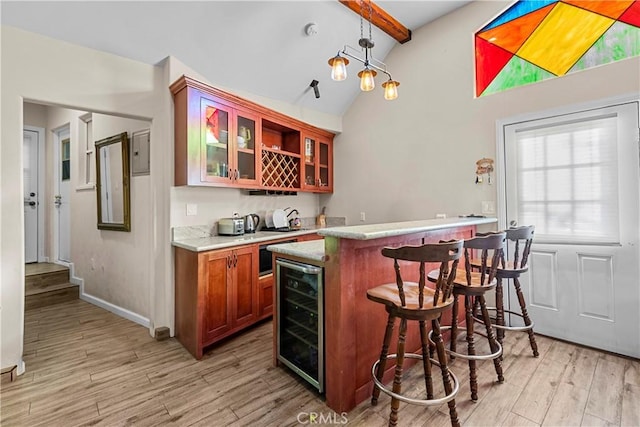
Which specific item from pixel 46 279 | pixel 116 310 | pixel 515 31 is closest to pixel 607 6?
pixel 515 31

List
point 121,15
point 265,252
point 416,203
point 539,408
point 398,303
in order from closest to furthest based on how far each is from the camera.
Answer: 1. point 398,303
2. point 539,408
3. point 121,15
4. point 265,252
5. point 416,203

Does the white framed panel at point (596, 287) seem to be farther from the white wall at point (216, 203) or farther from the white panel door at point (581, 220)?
the white wall at point (216, 203)

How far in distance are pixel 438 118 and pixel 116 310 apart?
14.2 ft

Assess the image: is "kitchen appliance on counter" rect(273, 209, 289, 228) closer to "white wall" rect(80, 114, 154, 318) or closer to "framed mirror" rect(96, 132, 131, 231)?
"white wall" rect(80, 114, 154, 318)

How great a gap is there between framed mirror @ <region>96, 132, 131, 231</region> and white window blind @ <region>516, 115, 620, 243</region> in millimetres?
4116

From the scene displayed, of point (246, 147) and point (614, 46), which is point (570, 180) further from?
point (246, 147)

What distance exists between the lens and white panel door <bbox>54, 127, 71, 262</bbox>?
4281mm

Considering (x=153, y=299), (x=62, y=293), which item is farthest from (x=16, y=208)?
(x=62, y=293)

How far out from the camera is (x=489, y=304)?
302 cm

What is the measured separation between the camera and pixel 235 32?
8.89ft

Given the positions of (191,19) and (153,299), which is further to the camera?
(153,299)

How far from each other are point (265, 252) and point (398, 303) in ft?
5.77

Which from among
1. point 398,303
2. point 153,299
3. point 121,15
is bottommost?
point 153,299

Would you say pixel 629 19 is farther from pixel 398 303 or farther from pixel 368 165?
pixel 398 303
